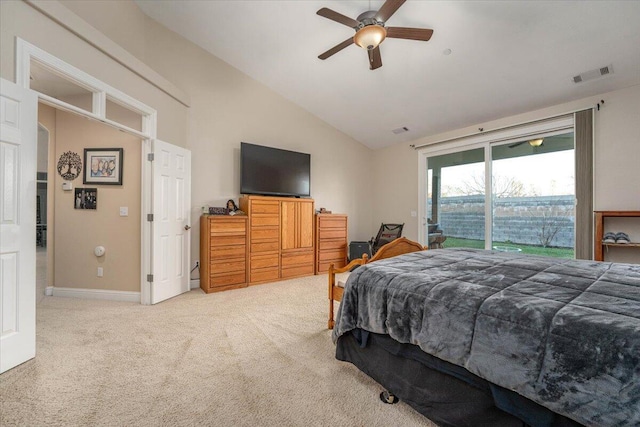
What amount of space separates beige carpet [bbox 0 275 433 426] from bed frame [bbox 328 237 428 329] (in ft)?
1.16

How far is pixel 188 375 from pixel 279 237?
8.75 feet

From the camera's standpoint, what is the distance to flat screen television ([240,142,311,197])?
14.0ft

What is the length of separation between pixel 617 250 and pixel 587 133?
149 cm

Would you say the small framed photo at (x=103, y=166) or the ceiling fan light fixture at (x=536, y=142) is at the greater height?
the ceiling fan light fixture at (x=536, y=142)

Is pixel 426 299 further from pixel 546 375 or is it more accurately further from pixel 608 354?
pixel 608 354

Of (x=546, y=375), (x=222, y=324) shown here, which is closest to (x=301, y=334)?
(x=222, y=324)

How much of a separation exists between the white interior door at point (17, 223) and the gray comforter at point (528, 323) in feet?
7.44

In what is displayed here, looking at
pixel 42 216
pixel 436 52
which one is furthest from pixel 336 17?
pixel 42 216

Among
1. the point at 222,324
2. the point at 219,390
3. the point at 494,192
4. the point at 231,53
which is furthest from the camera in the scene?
the point at 494,192

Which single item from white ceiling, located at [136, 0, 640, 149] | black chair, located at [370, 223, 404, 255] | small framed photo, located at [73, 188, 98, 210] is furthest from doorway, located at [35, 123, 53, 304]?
black chair, located at [370, 223, 404, 255]

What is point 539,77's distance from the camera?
10.6 ft

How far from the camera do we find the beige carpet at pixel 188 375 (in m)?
1.42

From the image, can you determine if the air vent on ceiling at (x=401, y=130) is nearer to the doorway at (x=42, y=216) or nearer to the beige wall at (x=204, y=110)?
the beige wall at (x=204, y=110)

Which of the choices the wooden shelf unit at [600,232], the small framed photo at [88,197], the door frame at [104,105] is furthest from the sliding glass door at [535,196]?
the small framed photo at [88,197]
